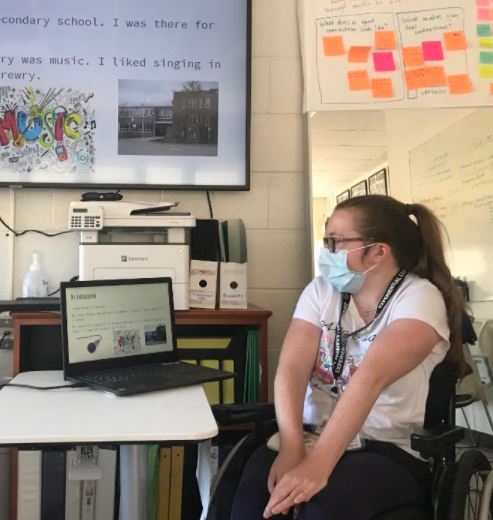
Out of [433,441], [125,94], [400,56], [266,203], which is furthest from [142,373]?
[400,56]

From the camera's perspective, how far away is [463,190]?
2158 mm

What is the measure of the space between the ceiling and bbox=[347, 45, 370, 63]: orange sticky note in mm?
219

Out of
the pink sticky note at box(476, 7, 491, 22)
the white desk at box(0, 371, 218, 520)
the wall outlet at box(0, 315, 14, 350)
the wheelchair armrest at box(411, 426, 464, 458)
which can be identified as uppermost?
the pink sticky note at box(476, 7, 491, 22)

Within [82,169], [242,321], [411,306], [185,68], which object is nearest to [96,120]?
[82,169]

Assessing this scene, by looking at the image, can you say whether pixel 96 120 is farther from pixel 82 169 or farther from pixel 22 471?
pixel 22 471

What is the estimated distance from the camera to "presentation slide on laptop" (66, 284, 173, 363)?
1.51 m

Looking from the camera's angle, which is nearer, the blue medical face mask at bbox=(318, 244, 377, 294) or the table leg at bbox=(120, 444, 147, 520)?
the table leg at bbox=(120, 444, 147, 520)

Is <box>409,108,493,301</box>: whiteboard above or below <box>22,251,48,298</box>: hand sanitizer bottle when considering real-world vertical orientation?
A: above

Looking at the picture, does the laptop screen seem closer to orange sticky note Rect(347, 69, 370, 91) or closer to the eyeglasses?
the eyeglasses

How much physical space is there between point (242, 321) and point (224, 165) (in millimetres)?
720

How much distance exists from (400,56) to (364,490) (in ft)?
5.94

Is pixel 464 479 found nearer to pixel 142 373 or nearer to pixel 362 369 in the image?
pixel 362 369

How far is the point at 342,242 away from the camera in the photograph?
1.52m

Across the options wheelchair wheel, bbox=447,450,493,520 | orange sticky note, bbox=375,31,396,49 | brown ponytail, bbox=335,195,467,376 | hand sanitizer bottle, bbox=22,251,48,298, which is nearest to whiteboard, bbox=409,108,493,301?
orange sticky note, bbox=375,31,396,49
